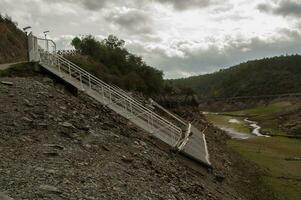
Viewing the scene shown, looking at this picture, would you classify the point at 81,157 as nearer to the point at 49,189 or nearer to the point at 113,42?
the point at 49,189

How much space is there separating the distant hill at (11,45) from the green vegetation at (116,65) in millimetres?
5791

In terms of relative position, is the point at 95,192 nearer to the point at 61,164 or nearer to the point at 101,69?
the point at 61,164

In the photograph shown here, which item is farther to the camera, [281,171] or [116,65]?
[116,65]

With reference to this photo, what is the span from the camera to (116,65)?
61875mm

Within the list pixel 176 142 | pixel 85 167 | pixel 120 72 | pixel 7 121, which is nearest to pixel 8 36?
pixel 120 72

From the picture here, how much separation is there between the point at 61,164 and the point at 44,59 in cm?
1508

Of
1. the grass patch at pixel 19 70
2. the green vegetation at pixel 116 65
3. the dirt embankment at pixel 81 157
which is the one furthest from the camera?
the green vegetation at pixel 116 65

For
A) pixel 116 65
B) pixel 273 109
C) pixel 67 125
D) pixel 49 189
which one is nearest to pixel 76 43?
pixel 116 65

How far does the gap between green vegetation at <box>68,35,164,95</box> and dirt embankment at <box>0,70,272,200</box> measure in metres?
20.3

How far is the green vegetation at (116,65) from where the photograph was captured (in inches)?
2014

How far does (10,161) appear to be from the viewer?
1683 cm

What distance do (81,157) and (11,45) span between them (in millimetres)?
34110

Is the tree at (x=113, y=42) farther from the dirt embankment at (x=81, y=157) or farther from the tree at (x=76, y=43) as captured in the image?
the dirt embankment at (x=81, y=157)

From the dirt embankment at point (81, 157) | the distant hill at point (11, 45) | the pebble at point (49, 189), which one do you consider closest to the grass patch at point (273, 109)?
the distant hill at point (11, 45)
